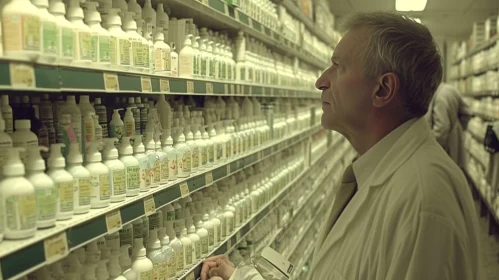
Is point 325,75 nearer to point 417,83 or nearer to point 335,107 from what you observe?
point 335,107

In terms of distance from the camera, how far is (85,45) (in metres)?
1.52

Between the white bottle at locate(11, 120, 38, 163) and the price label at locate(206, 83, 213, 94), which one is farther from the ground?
the price label at locate(206, 83, 213, 94)

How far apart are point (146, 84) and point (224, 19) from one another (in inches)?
41.6

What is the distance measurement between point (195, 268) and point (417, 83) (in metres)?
1.31

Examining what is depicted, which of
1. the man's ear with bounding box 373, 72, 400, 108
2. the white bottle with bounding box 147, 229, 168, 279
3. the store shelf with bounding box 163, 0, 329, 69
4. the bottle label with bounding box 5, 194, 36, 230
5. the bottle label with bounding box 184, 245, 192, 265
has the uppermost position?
the store shelf with bounding box 163, 0, 329, 69

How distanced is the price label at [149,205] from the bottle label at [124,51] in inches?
19.0

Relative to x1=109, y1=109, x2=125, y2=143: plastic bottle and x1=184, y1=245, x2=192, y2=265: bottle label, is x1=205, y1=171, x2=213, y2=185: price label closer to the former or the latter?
x1=184, y1=245, x2=192, y2=265: bottle label

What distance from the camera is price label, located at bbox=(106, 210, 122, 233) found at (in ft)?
5.19

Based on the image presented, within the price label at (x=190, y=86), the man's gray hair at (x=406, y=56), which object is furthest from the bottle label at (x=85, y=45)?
the man's gray hair at (x=406, y=56)

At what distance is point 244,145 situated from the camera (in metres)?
3.20

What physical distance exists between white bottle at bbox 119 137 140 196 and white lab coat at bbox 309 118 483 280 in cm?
65

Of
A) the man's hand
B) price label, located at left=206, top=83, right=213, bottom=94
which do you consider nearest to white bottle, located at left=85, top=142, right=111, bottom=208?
the man's hand

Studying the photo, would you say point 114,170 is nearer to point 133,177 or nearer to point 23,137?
point 133,177

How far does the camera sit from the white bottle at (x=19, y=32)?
124 centimetres
